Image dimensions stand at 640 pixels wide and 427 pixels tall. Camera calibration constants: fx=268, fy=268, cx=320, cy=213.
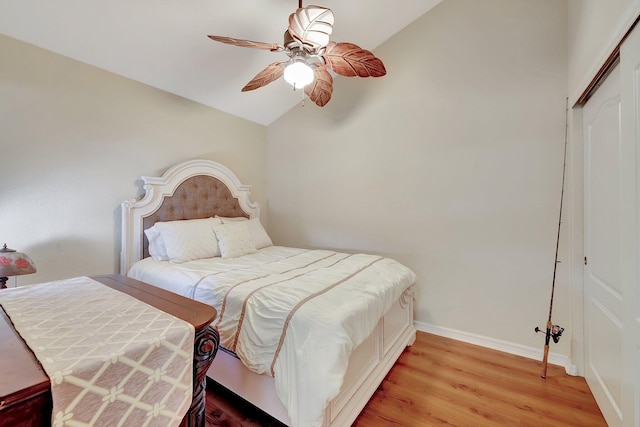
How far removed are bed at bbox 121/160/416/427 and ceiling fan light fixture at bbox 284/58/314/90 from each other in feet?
4.40

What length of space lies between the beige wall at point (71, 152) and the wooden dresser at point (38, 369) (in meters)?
1.40

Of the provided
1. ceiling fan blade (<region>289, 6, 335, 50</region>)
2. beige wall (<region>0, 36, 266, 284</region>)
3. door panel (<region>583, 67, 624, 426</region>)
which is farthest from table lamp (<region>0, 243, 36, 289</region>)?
door panel (<region>583, 67, 624, 426</region>)

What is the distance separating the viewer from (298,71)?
1774mm

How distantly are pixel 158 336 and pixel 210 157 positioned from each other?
2645 millimetres

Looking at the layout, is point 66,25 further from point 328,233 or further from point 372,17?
point 328,233

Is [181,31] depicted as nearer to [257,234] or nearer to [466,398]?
[257,234]

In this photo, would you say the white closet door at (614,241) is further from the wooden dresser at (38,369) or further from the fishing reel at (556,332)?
the wooden dresser at (38,369)

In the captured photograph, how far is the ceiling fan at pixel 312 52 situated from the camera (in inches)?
61.1

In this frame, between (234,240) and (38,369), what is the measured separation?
2.00 meters

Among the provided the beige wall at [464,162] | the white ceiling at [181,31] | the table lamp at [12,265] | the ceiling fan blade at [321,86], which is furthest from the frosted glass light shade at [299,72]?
the table lamp at [12,265]

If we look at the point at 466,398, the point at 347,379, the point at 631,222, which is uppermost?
the point at 631,222

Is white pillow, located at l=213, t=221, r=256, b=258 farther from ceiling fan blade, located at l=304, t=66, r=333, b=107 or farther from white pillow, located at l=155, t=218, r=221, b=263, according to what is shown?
ceiling fan blade, located at l=304, t=66, r=333, b=107

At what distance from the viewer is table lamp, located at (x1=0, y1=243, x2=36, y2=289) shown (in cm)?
156

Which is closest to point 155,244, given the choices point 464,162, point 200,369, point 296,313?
point 296,313
